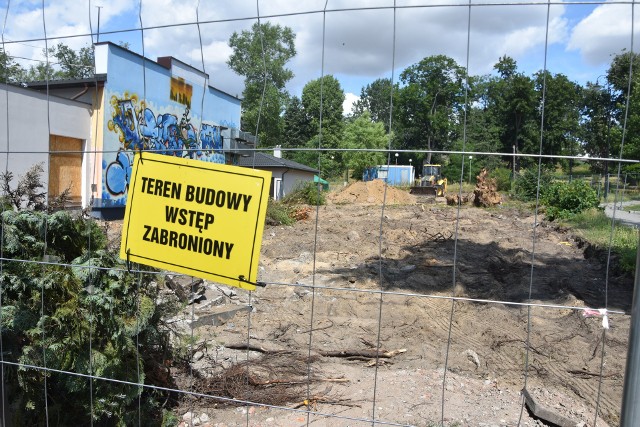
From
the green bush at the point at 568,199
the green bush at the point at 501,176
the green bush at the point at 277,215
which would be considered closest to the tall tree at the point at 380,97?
the green bush at the point at 501,176

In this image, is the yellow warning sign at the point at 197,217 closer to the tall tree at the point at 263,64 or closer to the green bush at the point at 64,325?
the tall tree at the point at 263,64

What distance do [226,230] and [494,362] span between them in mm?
5028

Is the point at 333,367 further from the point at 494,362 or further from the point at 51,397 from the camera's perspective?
the point at 51,397

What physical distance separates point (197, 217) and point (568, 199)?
67.9 ft

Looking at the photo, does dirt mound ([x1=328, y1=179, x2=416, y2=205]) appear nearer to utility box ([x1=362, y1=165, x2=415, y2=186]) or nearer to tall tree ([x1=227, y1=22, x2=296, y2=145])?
utility box ([x1=362, y1=165, x2=415, y2=186])

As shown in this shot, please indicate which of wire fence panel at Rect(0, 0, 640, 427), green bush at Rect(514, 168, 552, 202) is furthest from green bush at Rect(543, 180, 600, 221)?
wire fence panel at Rect(0, 0, 640, 427)

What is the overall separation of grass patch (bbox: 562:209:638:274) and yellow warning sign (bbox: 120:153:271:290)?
8.62 m

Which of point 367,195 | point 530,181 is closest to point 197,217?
point 530,181

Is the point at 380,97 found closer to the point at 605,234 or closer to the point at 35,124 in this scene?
the point at 35,124

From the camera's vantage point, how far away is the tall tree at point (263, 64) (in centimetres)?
251

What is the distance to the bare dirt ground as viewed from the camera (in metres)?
4.34

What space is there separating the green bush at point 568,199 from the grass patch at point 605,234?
715 millimetres

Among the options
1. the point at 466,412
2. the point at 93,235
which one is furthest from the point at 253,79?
the point at 466,412

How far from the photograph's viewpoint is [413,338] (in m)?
7.03
